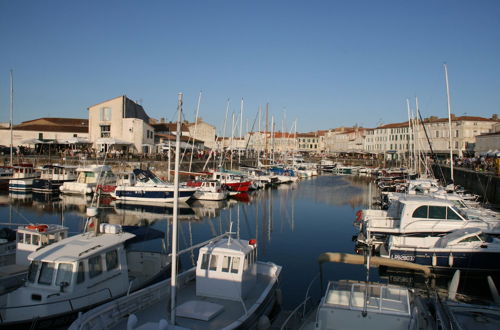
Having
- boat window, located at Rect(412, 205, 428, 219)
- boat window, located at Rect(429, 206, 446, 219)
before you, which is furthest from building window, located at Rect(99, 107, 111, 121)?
boat window, located at Rect(429, 206, 446, 219)

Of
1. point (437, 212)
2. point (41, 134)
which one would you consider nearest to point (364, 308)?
point (437, 212)

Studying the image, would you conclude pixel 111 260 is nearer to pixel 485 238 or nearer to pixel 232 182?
pixel 485 238

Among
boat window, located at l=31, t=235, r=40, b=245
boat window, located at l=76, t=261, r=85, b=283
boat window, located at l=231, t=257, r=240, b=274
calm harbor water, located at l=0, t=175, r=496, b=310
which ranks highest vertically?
boat window, located at l=31, t=235, r=40, b=245

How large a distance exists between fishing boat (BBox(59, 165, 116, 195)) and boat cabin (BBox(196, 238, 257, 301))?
3312cm

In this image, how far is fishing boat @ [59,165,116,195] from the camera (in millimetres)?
43094

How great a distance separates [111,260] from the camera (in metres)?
12.7

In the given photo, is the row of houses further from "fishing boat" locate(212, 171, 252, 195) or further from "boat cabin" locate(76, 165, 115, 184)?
"boat cabin" locate(76, 165, 115, 184)

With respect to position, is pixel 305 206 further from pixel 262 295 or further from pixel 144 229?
pixel 262 295

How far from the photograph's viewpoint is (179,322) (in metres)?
10.2

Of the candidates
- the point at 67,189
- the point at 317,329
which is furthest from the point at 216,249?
the point at 67,189

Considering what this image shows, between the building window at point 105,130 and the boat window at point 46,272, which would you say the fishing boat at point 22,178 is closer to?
the building window at point 105,130

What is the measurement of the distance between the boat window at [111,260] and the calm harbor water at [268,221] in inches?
149

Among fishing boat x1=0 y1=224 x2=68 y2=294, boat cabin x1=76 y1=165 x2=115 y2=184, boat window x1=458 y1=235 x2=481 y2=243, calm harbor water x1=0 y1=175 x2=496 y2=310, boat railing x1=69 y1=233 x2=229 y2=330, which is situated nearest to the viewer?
boat railing x1=69 y1=233 x2=229 y2=330

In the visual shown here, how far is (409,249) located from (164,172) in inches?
1691
